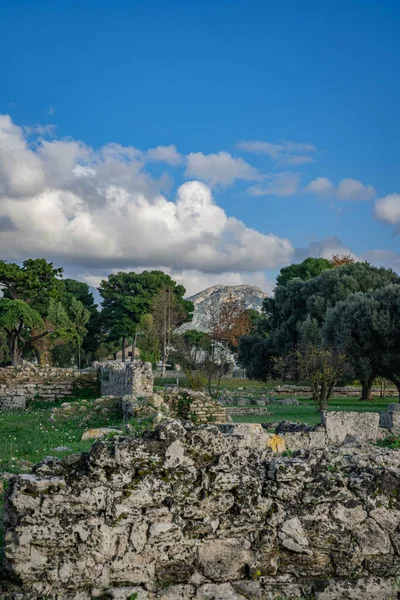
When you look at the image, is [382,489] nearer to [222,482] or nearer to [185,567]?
[222,482]

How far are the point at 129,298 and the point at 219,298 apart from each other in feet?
59.3

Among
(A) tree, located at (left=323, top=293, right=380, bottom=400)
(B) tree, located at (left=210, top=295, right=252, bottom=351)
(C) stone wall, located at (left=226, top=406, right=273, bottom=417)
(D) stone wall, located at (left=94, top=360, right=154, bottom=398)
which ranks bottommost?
(C) stone wall, located at (left=226, top=406, right=273, bottom=417)

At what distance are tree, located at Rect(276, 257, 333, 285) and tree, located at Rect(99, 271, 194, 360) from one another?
13642 mm

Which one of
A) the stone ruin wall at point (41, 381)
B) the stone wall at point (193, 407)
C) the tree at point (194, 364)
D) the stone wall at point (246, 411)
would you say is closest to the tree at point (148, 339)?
the tree at point (194, 364)

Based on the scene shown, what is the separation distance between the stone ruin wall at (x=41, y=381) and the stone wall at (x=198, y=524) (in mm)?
24714

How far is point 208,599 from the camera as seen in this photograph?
4.38 metres

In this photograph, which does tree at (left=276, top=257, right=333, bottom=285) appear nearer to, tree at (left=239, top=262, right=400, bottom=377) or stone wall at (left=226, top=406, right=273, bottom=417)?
tree at (left=239, top=262, right=400, bottom=377)

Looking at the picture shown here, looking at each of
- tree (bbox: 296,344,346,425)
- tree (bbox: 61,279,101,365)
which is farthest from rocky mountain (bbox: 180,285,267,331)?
tree (bbox: 296,344,346,425)

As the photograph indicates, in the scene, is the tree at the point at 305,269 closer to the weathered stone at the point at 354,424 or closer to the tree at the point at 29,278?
the tree at the point at 29,278

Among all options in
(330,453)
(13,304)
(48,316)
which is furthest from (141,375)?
(48,316)

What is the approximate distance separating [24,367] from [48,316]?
25.0 m

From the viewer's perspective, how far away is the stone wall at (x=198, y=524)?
4273 mm

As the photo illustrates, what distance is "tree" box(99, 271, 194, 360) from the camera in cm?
6831

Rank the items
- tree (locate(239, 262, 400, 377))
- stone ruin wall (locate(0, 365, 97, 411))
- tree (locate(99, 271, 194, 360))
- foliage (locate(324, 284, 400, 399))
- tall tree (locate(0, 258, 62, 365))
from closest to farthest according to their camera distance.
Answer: stone ruin wall (locate(0, 365, 97, 411))
foliage (locate(324, 284, 400, 399))
tall tree (locate(0, 258, 62, 365))
tree (locate(239, 262, 400, 377))
tree (locate(99, 271, 194, 360))
